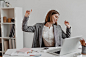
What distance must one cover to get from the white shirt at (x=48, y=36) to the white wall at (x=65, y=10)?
1190 millimetres

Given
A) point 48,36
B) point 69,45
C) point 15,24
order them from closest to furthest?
point 69,45
point 48,36
point 15,24

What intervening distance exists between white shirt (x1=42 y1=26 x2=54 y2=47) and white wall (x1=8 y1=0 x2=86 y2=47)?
1.19m

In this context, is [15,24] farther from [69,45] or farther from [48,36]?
[69,45]

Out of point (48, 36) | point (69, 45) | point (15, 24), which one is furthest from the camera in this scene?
point (15, 24)

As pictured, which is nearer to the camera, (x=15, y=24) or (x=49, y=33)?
(x=49, y=33)

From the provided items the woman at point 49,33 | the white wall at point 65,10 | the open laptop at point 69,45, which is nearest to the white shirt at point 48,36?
the woman at point 49,33

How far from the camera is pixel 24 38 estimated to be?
3.52 m

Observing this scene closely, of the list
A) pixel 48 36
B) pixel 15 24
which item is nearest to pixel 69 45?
pixel 48 36

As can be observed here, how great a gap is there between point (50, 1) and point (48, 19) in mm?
1250

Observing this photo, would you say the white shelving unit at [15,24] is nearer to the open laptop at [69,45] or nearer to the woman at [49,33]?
the woman at [49,33]

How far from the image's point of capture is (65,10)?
3.22 metres

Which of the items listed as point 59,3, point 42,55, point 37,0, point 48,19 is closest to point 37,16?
point 37,0

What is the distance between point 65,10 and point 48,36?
1.37 m

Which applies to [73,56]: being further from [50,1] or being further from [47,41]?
[50,1]
